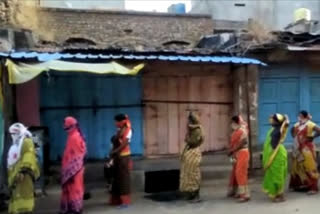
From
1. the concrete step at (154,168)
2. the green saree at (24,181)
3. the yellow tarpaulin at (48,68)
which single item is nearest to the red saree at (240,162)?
the concrete step at (154,168)

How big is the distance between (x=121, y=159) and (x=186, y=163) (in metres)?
1.08

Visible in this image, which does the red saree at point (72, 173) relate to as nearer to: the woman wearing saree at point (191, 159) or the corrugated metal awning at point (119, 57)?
the corrugated metal awning at point (119, 57)

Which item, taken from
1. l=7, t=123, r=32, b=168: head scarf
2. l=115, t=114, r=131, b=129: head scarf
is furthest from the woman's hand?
l=115, t=114, r=131, b=129: head scarf

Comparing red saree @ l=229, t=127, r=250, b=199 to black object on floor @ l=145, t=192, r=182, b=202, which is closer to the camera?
red saree @ l=229, t=127, r=250, b=199

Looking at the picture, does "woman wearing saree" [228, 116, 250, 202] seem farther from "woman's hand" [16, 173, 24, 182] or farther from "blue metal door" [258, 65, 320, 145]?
"woman's hand" [16, 173, 24, 182]

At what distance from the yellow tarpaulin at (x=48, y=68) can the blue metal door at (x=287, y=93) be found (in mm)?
3998

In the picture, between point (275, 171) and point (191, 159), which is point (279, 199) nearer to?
point (275, 171)

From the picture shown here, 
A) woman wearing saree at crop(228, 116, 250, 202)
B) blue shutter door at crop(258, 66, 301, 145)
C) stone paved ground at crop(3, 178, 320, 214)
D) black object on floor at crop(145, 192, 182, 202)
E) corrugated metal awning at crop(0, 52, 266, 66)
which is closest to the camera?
stone paved ground at crop(3, 178, 320, 214)

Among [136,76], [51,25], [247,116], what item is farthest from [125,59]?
[51,25]

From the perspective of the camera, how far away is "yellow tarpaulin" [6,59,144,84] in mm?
8031

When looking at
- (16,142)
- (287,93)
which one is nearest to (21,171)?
(16,142)

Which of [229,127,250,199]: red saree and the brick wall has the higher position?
the brick wall

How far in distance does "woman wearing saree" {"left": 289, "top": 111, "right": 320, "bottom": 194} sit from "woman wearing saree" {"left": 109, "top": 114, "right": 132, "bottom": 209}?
10.1ft

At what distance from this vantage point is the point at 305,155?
A: 9359 millimetres
